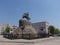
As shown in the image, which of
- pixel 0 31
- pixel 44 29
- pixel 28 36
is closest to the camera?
pixel 28 36

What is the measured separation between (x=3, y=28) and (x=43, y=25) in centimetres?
4566

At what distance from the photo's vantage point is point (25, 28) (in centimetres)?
3944

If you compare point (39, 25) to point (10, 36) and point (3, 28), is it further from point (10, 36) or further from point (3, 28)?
point (3, 28)

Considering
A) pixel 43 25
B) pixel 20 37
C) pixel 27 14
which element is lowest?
pixel 20 37

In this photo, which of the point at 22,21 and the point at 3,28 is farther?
the point at 3,28

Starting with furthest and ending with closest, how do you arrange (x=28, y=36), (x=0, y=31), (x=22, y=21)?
(x=0, y=31), (x=22, y=21), (x=28, y=36)

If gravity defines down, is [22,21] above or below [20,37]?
above

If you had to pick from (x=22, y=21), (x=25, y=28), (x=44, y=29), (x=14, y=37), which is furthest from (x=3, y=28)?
(x=14, y=37)

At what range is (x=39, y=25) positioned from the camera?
214ft

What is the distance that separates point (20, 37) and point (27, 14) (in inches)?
1377

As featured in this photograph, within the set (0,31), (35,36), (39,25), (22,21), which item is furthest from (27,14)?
(0,31)

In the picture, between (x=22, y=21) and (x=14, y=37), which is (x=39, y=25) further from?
(x=14, y=37)

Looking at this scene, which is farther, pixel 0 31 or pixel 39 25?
pixel 0 31

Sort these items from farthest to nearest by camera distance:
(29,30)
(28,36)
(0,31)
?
(0,31), (29,30), (28,36)
